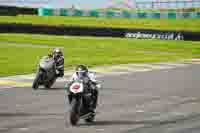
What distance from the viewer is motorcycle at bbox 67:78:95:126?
12.6 metres

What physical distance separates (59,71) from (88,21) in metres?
40.6

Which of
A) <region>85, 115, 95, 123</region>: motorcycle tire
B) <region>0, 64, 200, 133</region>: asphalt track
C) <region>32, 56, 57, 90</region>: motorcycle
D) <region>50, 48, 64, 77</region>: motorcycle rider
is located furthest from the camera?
<region>50, 48, 64, 77</region>: motorcycle rider

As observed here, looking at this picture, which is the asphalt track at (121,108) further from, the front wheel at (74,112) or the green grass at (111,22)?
the green grass at (111,22)

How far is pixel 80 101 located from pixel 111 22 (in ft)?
161

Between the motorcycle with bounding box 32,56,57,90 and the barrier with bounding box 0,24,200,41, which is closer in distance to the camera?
the motorcycle with bounding box 32,56,57,90

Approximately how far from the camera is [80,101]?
12.8m

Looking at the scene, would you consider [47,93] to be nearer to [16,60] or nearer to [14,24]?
[16,60]

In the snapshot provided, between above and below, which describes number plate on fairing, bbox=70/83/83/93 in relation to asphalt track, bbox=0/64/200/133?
above

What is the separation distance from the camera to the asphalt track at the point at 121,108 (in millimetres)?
12516

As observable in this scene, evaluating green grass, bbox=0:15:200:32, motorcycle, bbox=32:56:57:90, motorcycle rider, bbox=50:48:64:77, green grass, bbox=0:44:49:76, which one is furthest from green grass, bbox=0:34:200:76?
green grass, bbox=0:15:200:32

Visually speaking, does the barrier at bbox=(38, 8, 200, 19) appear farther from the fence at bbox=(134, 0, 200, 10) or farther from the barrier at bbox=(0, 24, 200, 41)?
the barrier at bbox=(0, 24, 200, 41)

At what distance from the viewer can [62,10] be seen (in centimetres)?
6800

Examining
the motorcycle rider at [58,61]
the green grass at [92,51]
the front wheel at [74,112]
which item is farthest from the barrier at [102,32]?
the front wheel at [74,112]

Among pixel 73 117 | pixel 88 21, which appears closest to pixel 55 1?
pixel 88 21
